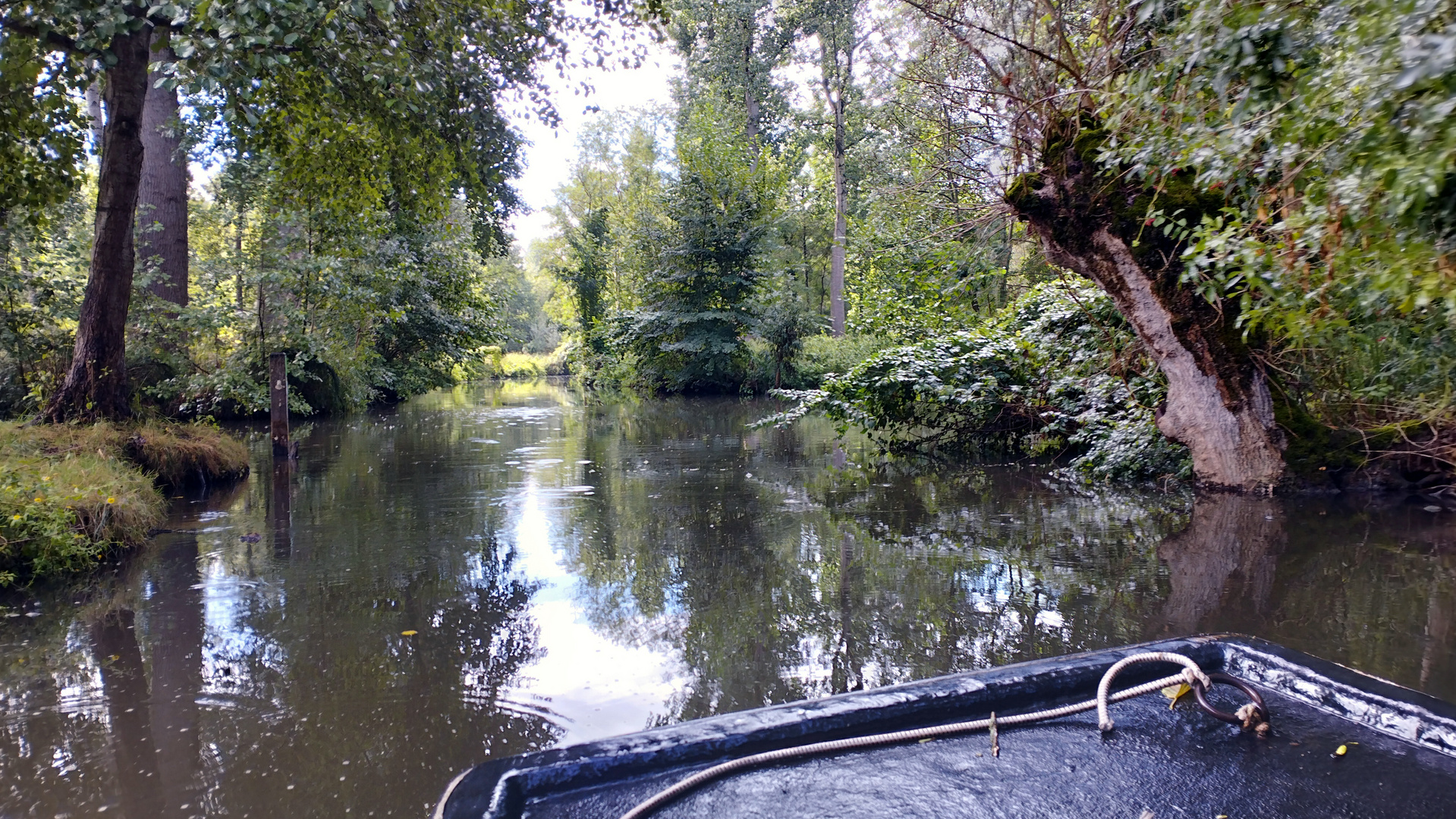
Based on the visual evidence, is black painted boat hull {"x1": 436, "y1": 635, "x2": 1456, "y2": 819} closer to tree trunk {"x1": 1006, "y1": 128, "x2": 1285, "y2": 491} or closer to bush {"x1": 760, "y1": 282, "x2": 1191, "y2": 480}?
tree trunk {"x1": 1006, "y1": 128, "x2": 1285, "y2": 491}

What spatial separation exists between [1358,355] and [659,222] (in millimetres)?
22069

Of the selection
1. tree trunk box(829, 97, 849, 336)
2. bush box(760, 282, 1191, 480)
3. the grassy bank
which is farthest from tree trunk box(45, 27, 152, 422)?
tree trunk box(829, 97, 849, 336)

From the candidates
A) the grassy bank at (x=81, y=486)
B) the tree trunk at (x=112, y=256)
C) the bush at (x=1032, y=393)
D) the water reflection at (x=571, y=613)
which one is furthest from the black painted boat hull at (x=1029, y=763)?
the tree trunk at (x=112, y=256)

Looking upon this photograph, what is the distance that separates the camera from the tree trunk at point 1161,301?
25.1ft

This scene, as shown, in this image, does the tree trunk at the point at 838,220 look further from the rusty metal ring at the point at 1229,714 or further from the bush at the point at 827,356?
the rusty metal ring at the point at 1229,714

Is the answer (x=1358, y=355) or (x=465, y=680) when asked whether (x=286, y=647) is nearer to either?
(x=465, y=680)

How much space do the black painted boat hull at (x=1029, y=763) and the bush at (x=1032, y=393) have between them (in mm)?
7017

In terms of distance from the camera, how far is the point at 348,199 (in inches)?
423

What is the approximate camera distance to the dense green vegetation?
395 centimetres

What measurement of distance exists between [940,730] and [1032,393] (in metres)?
8.88

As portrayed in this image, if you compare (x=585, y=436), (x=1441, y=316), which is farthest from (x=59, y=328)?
(x=1441, y=316)

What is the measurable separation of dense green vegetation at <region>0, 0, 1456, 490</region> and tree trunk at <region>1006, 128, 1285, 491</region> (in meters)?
0.03

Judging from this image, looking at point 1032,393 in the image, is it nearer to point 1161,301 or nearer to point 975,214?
point 975,214

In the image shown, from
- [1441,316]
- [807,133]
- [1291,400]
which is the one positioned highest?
[807,133]
